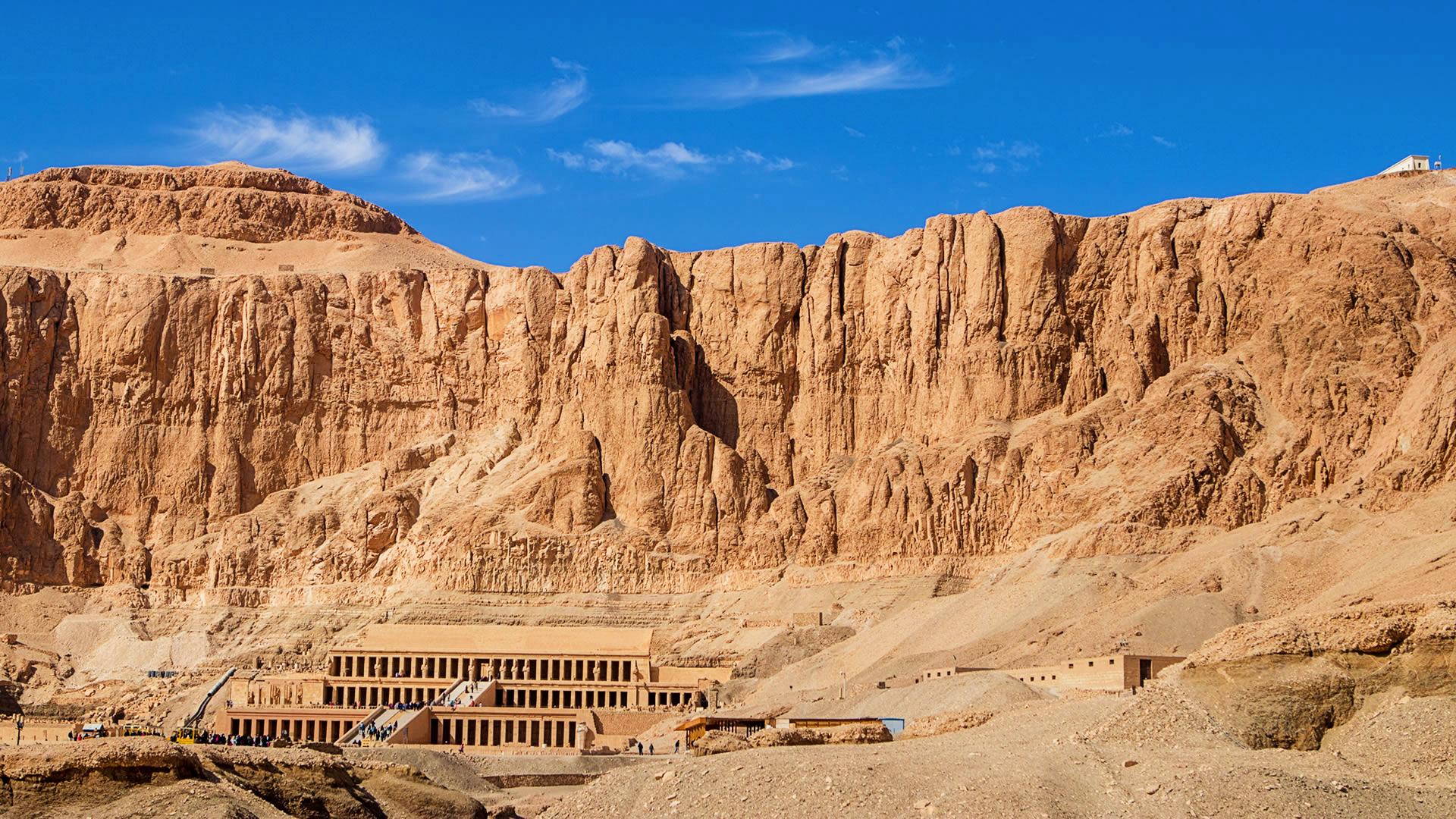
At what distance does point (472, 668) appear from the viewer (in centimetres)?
11600

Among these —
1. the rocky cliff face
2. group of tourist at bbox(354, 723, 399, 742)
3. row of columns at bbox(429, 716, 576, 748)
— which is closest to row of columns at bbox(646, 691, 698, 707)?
row of columns at bbox(429, 716, 576, 748)

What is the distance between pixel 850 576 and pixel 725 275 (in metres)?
24.6

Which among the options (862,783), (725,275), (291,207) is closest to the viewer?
(862,783)

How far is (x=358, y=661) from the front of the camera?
117 metres

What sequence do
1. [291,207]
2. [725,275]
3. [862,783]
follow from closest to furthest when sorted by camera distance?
1. [862,783]
2. [725,275]
3. [291,207]

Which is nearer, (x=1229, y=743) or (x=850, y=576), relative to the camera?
(x=1229, y=743)

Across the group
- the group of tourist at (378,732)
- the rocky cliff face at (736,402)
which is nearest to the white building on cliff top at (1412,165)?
the rocky cliff face at (736,402)

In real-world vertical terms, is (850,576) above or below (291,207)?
below

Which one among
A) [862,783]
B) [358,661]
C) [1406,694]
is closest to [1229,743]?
[1406,694]

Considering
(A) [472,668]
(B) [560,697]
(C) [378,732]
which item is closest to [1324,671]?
(C) [378,732]

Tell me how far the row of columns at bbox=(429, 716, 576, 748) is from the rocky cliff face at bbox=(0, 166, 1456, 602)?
824 inches

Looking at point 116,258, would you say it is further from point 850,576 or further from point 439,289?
point 850,576

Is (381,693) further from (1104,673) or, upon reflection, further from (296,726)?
(1104,673)

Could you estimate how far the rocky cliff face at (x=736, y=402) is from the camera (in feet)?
381
